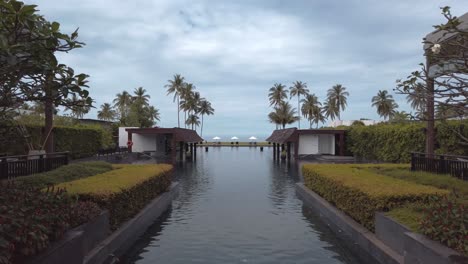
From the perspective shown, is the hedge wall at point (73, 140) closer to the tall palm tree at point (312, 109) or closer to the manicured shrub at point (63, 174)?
the manicured shrub at point (63, 174)

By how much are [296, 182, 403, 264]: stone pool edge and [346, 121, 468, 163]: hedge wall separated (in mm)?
11952

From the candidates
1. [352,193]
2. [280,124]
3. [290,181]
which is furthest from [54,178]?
[280,124]

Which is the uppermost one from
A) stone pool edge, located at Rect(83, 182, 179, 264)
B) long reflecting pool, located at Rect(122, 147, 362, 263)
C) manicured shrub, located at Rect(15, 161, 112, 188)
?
manicured shrub, located at Rect(15, 161, 112, 188)

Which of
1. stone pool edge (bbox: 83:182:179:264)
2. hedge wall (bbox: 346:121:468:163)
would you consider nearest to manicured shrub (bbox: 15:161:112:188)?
stone pool edge (bbox: 83:182:179:264)

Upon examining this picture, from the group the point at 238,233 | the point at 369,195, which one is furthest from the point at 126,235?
the point at 369,195

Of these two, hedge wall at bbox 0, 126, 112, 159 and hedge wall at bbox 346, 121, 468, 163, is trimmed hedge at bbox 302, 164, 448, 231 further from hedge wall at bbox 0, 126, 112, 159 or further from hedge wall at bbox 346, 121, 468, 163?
hedge wall at bbox 0, 126, 112, 159

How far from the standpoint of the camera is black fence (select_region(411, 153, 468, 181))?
14219 mm

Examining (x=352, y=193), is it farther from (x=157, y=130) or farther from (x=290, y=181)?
(x=157, y=130)

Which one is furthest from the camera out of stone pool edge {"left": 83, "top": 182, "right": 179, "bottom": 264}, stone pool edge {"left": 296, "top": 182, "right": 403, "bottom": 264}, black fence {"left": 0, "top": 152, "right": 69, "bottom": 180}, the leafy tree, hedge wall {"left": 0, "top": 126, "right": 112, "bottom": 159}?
hedge wall {"left": 0, "top": 126, "right": 112, "bottom": 159}

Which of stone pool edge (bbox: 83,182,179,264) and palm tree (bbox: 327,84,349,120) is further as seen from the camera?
palm tree (bbox: 327,84,349,120)

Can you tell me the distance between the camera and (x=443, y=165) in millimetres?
15445

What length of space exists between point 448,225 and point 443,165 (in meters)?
10.7

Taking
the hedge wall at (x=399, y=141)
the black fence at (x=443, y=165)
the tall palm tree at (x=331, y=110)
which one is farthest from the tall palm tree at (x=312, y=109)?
the black fence at (x=443, y=165)

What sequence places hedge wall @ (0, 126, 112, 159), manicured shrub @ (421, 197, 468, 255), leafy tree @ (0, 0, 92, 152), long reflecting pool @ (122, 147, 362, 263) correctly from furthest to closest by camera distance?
hedge wall @ (0, 126, 112, 159) < long reflecting pool @ (122, 147, 362, 263) < manicured shrub @ (421, 197, 468, 255) < leafy tree @ (0, 0, 92, 152)
